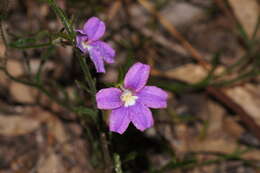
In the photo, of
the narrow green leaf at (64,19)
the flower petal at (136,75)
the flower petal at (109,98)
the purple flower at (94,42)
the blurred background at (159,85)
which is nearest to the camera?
the narrow green leaf at (64,19)

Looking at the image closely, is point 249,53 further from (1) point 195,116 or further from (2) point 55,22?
(2) point 55,22

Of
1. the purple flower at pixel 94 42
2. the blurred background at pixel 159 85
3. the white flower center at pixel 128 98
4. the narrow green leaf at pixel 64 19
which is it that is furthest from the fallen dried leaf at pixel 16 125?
the narrow green leaf at pixel 64 19

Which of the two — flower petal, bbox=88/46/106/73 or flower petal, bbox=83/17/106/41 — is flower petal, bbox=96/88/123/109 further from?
flower petal, bbox=83/17/106/41

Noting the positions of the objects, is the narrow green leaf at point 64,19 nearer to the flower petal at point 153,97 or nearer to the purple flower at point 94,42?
the purple flower at point 94,42

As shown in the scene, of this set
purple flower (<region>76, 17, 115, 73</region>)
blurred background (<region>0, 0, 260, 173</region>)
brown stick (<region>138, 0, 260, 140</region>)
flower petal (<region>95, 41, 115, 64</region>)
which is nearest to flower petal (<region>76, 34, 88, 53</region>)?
purple flower (<region>76, 17, 115, 73</region>)

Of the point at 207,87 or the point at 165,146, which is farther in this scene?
the point at 207,87

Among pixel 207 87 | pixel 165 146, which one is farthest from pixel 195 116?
pixel 165 146
